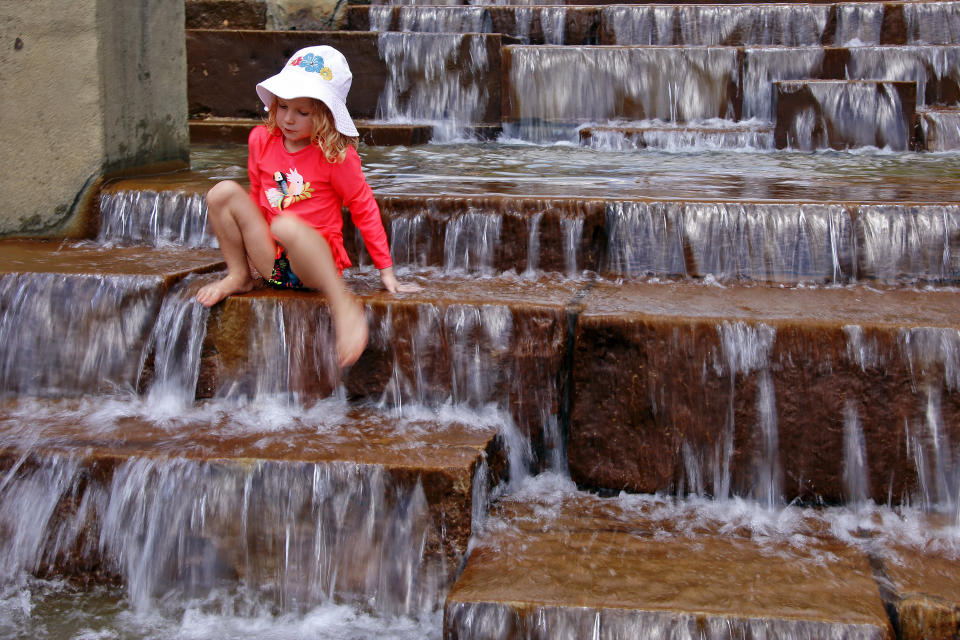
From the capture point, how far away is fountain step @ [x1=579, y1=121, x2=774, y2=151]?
7.37 m

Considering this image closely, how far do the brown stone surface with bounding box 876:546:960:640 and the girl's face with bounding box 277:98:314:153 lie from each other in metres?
2.38

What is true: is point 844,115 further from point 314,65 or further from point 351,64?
point 314,65

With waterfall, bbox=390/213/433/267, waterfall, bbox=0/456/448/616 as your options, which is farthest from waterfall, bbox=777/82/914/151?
waterfall, bbox=0/456/448/616

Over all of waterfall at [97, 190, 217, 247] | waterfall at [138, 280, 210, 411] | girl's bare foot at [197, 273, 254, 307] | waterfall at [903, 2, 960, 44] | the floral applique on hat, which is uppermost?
waterfall at [903, 2, 960, 44]

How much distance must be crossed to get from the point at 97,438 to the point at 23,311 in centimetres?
86

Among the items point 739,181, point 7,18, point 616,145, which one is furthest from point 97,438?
point 616,145

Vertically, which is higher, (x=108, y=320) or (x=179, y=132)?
(x=179, y=132)

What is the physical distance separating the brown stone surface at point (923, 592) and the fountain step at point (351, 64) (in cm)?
593

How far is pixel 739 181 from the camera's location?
5.34m

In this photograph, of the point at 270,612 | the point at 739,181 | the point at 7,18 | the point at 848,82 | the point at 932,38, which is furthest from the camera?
the point at 932,38

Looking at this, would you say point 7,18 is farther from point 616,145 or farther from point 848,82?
point 848,82

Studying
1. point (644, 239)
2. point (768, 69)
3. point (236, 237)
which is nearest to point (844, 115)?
point (768, 69)

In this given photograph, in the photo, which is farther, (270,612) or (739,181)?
(739,181)

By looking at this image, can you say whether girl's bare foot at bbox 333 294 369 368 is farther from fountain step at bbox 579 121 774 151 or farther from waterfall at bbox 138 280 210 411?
fountain step at bbox 579 121 774 151
